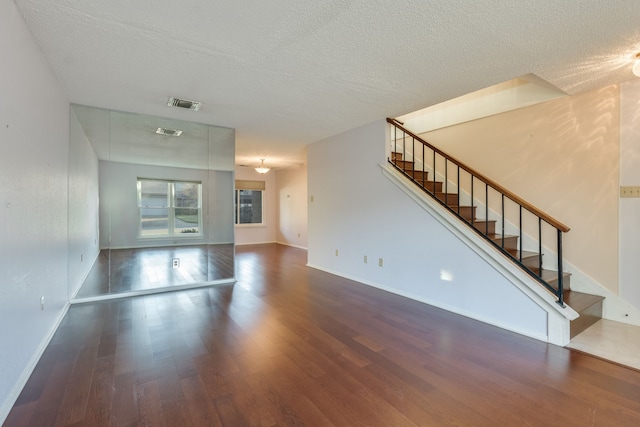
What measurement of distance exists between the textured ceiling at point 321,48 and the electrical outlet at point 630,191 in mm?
1076

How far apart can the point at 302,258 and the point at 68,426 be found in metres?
5.47

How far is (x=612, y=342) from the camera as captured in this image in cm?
262

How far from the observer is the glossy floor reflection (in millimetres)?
4168

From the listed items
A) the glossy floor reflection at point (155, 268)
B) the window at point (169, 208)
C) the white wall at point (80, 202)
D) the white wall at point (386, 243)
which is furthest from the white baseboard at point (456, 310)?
the white wall at point (80, 202)

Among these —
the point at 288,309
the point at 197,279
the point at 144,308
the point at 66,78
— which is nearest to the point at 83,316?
the point at 144,308

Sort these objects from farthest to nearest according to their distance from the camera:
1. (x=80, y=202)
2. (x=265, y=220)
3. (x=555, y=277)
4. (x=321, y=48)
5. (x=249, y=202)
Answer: (x=265, y=220) → (x=249, y=202) → (x=80, y=202) → (x=555, y=277) → (x=321, y=48)

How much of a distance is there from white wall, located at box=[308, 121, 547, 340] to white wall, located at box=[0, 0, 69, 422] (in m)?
3.76

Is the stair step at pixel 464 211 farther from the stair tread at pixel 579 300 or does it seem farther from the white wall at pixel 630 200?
the white wall at pixel 630 200

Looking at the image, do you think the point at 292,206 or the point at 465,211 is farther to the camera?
the point at 292,206

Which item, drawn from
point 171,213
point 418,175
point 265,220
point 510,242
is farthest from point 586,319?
point 265,220

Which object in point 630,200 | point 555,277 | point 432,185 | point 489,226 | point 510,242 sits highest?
point 432,185

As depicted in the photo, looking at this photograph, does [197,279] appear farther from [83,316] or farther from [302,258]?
[302,258]

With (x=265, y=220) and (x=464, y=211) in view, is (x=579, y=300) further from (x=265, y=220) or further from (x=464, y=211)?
(x=265, y=220)

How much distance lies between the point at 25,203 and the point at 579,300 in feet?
16.1
